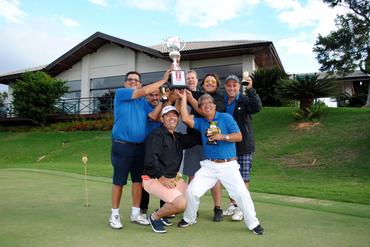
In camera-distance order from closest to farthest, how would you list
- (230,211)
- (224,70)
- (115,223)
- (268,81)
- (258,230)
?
(258,230) → (115,223) → (230,211) → (268,81) → (224,70)

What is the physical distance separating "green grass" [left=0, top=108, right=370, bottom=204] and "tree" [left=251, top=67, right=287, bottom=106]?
105 cm

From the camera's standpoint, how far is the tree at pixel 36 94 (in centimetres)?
2109

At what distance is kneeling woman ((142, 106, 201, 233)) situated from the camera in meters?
4.23

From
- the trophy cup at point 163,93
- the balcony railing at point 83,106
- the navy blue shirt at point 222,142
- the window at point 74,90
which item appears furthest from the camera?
the window at point 74,90

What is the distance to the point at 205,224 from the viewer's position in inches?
177

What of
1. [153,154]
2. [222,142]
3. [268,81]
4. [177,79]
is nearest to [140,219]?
[153,154]

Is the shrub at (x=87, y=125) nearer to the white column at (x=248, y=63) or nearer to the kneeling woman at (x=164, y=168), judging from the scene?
the white column at (x=248, y=63)

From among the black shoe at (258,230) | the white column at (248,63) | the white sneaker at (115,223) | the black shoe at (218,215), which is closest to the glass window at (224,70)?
the white column at (248,63)

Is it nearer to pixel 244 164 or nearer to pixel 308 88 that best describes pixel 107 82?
pixel 308 88

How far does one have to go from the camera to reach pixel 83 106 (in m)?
24.4

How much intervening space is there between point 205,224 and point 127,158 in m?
1.17

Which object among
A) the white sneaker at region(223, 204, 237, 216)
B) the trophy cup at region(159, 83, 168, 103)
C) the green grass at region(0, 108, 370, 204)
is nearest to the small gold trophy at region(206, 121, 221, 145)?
the trophy cup at region(159, 83, 168, 103)

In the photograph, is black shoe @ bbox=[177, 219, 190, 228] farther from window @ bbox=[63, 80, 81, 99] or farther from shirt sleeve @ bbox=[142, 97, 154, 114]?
window @ bbox=[63, 80, 81, 99]

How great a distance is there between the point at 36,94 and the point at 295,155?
14684 millimetres
